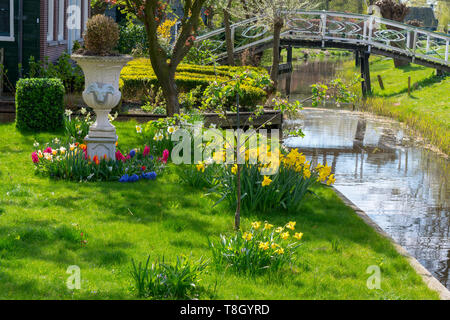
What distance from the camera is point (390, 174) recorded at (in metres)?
13.8

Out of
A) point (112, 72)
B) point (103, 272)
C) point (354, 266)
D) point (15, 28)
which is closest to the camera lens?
point (103, 272)

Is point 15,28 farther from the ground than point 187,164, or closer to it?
farther from the ground

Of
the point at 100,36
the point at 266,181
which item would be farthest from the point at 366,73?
the point at 266,181

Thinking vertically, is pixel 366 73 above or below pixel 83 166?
above

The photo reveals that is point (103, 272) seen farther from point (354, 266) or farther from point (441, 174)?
point (441, 174)

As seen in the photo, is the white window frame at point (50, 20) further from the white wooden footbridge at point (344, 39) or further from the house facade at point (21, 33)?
the white wooden footbridge at point (344, 39)

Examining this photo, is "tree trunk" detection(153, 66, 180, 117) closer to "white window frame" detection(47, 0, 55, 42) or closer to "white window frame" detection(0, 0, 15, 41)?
"white window frame" detection(0, 0, 15, 41)

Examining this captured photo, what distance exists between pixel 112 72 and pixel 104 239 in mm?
3710

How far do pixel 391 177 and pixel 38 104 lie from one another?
22.8 ft

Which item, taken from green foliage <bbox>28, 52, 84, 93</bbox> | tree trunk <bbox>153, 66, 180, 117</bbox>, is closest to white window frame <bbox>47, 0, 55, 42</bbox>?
green foliage <bbox>28, 52, 84, 93</bbox>

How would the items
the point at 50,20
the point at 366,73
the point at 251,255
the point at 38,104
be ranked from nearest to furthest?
the point at 251,255 < the point at 38,104 < the point at 50,20 < the point at 366,73

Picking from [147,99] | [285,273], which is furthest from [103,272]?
[147,99]

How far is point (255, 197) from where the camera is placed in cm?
847

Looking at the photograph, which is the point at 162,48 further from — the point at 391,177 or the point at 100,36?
the point at 391,177
